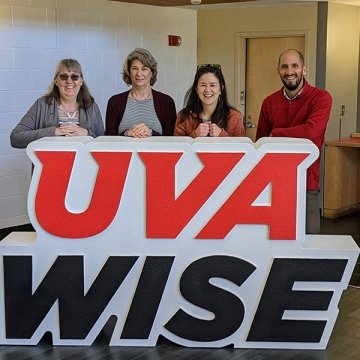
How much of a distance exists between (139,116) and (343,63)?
3648 millimetres

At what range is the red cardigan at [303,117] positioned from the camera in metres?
3.84

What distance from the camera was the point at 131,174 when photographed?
3.41 m

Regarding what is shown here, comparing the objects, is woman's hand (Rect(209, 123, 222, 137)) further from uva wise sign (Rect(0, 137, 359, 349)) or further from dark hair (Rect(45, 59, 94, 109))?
dark hair (Rect(45, 59, 94, 109))

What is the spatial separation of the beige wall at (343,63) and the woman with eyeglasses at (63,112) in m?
3.46

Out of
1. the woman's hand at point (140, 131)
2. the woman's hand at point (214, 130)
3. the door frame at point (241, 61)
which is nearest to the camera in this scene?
the woman's hand at point (214, 130)

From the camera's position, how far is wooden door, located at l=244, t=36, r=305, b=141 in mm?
7836

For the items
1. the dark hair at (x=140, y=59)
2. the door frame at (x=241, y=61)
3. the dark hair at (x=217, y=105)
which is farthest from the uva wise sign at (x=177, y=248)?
the door frame at (x=241, y=61)

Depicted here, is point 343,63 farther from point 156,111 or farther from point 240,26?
point 156,111

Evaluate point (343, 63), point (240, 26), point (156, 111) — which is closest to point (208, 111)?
point (156, 111)

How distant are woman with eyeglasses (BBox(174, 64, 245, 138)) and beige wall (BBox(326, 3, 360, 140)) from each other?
320 centimetres

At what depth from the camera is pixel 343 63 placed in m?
7.04

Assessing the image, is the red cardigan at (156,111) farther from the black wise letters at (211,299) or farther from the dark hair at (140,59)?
the black wise letters at (211,299)

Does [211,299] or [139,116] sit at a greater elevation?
[139,116]

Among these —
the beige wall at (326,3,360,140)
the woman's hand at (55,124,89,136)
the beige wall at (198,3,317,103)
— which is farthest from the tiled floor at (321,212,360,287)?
the woman's hand at (55,124,89,136)
